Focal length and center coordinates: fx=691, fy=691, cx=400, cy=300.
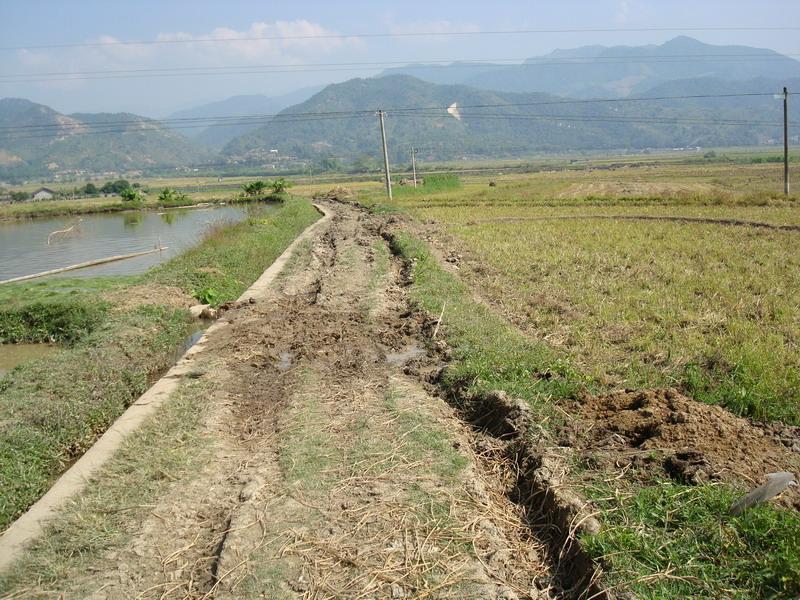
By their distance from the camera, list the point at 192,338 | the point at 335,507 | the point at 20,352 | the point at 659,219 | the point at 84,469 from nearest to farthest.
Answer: the point at 335,507 → the point at 84,469 → the point at 20,352 → the point at 192,338 → the point at 659,219

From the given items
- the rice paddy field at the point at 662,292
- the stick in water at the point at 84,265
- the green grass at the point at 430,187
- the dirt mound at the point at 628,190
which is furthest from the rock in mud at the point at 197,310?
the green grass at the point at 430,187

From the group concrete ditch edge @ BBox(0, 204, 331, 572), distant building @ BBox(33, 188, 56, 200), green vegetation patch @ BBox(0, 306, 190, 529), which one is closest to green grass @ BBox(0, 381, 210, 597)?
concrete ditch edge @ BBox(0, 204, 331, 572)

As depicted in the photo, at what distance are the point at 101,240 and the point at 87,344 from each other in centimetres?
1958

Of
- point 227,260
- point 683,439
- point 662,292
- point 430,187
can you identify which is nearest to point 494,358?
point 683,439

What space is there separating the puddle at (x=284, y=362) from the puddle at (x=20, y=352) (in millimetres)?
4141

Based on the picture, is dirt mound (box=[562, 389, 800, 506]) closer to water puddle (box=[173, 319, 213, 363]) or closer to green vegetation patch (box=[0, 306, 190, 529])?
green vegetation patch (box=[0, 306, 190, 529])

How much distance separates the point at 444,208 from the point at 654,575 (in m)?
27.4

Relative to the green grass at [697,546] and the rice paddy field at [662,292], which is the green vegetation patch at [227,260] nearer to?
the rice paddy field at [662,292]

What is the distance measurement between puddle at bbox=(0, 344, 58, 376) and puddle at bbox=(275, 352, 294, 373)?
4.14 m

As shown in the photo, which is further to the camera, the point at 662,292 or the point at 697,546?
the point at 662,292

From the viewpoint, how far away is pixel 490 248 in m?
16.6

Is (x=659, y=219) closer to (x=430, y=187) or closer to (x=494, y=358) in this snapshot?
(x=494, y=358)

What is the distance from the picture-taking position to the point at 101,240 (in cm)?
2733

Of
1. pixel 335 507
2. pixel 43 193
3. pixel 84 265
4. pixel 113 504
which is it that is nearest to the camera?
pixel 335 507
